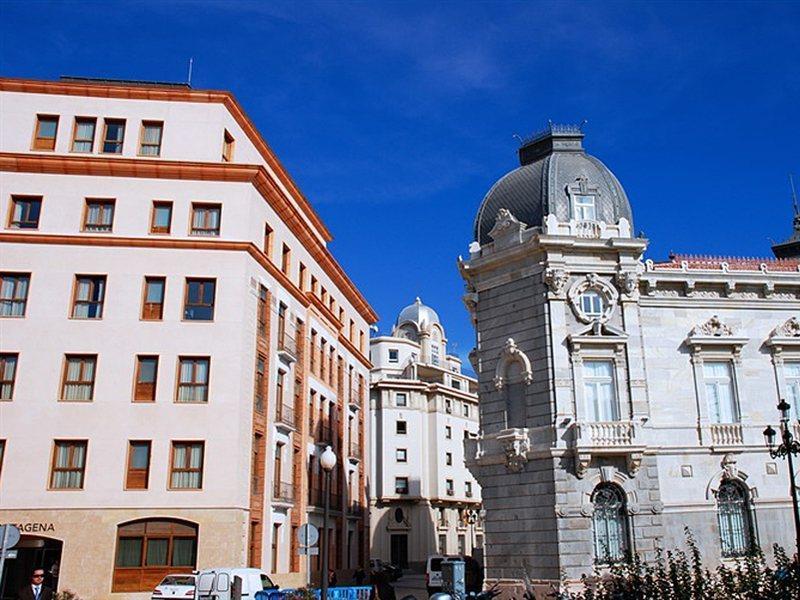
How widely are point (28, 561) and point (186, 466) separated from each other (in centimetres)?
620

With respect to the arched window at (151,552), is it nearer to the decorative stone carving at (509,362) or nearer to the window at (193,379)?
the window at (193,379)

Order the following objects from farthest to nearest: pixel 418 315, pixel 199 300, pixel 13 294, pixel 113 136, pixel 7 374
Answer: pixel 418 315, pixel 113 136, pixel 199 300, pixel 13 294, pixel 7 374

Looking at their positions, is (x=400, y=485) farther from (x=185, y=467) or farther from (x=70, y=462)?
(x=70, y=462)

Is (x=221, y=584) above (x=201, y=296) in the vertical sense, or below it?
below

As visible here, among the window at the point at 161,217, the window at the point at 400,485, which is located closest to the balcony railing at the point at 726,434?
the window at the point at 161,217

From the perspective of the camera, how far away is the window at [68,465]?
91.7 feet

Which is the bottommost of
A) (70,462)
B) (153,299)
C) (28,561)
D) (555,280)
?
(28,561)

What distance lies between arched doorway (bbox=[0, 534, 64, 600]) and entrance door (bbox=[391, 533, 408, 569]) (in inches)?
1624

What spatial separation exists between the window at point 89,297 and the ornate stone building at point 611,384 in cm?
1433

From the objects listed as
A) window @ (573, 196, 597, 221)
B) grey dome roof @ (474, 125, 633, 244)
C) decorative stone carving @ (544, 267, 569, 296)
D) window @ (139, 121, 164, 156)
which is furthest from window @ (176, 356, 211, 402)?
window @ (573, 196, 597, 221)

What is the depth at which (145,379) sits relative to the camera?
1161 inches

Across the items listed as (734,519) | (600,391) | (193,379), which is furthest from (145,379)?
(734,519)

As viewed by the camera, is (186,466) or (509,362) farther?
(509,362)

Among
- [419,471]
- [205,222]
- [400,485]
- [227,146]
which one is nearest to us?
[205,222]
